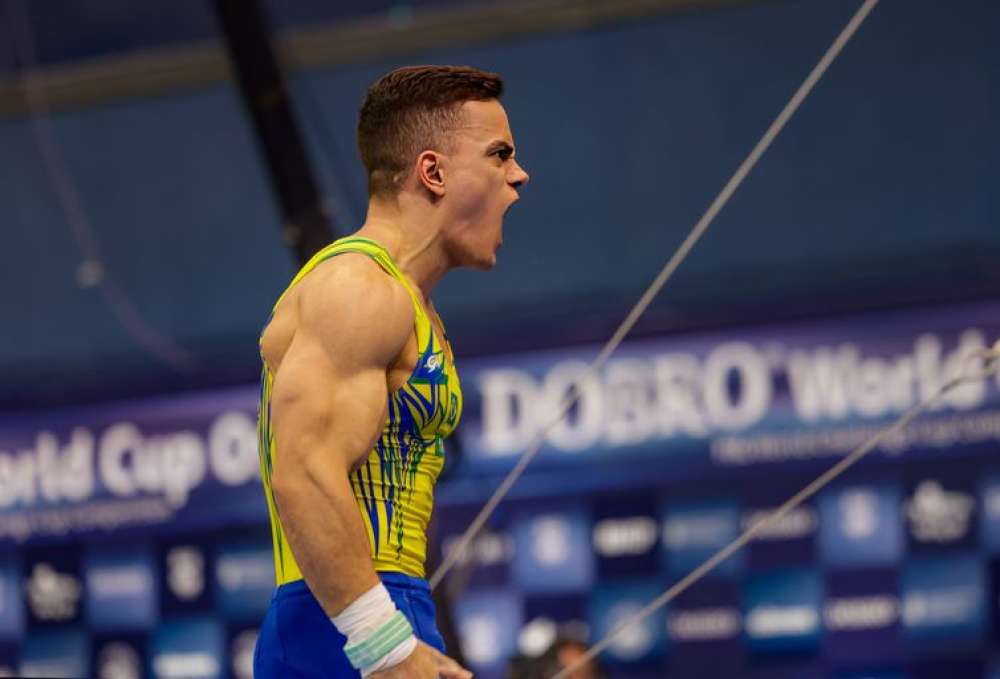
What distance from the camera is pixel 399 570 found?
232cm

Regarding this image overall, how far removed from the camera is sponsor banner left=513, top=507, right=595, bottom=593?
542 cm

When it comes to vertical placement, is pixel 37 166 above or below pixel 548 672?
above

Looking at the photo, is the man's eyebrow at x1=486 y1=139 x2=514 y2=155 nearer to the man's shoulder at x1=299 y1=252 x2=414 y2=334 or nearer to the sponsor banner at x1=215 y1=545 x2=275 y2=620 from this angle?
the man's shoulder at x1=299 y1=252 x2=414 y2=334

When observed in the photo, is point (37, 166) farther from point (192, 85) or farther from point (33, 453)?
point (33, 453)

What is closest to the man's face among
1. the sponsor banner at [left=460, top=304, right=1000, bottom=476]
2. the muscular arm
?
the muscular arm

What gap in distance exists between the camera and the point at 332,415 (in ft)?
7.07

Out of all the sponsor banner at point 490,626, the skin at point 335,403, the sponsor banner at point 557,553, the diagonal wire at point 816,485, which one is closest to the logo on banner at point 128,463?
the sponsor banner at point 490,626

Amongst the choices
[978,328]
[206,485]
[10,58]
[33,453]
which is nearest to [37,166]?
[10,58]

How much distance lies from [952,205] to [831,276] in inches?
17.4

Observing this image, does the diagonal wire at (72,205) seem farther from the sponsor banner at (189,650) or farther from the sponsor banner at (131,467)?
the sponsor banner at (189,650)

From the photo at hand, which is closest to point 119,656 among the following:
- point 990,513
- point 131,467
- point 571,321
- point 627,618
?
point 131,467

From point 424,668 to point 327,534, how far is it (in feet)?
0.68

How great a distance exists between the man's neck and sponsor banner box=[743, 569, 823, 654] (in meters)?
3.03

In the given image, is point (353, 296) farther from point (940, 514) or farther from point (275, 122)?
point (940, 514)
